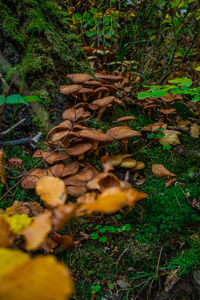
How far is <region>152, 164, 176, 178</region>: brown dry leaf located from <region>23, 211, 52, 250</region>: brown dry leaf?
1.96 meters

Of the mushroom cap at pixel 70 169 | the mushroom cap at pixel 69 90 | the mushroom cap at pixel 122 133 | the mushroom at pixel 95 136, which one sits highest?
the mushroom cap at pixel 69 90

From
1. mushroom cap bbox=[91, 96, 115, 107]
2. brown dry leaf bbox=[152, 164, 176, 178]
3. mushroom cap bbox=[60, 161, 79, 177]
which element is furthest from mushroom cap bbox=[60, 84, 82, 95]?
brown dry leaf bbox=[152, 164, 176, 178]

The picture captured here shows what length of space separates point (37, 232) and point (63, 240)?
105cm

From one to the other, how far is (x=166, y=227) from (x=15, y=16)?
3472mm

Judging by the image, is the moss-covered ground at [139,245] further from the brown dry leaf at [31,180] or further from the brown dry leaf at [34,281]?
the brown dry leaf at [34,281]

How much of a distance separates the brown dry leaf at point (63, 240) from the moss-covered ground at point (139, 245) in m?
0.09

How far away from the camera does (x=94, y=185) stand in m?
2.06

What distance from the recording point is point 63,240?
1.73 meters

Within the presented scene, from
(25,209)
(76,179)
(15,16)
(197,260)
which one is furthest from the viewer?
(15,16)

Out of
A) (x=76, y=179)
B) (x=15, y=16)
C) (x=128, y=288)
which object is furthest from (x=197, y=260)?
(x=15, y=16)

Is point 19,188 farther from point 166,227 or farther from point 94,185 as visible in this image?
point 166,227

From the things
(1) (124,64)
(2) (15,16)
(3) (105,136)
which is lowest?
(3) (105,136)

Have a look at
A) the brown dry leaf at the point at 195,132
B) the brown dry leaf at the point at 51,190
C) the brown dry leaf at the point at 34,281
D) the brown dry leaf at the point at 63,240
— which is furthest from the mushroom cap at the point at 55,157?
the brown dry leaf at the point at 195,132

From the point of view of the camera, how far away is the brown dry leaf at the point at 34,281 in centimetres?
56
